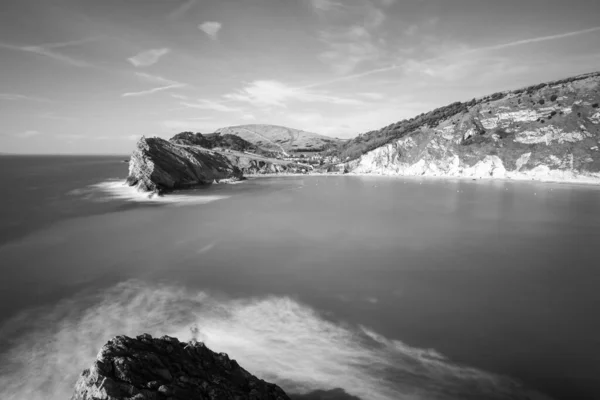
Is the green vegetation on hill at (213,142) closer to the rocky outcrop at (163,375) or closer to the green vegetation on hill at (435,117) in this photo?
the green vegetation on hill at (435,117)

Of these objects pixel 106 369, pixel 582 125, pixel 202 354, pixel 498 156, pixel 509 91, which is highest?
pixel 509 91

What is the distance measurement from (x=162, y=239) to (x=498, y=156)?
79.8 meters

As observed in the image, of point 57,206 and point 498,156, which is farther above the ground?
point 498,156

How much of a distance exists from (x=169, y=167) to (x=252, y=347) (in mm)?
57557

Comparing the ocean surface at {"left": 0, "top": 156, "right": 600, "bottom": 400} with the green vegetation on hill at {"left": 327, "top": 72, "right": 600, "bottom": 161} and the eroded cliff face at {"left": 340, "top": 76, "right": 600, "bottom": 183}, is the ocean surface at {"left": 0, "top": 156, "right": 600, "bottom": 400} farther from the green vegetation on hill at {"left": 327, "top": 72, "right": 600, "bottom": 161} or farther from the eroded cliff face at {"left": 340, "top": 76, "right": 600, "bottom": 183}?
the green vegetation on hill at {"left": 327, "top": 72, "right": 600, "bottom": 161}

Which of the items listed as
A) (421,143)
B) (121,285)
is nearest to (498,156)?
(421,143)

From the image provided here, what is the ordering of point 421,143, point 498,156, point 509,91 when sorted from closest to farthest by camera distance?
point 498,156 < point 421,143 < point 509,91

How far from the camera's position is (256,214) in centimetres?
3600

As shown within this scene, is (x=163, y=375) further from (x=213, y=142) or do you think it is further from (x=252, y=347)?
(x=213, y=142)

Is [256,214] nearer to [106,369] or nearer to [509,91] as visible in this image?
[106,369]

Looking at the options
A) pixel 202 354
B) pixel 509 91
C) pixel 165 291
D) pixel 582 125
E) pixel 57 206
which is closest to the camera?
pixel 202 354

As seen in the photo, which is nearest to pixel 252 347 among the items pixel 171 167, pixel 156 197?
pixel 156 197

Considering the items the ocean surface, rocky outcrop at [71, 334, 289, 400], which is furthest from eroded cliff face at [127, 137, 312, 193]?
rocky outcrop at [71, 334, 289, 400]

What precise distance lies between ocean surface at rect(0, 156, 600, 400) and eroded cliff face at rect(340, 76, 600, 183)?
148ft
